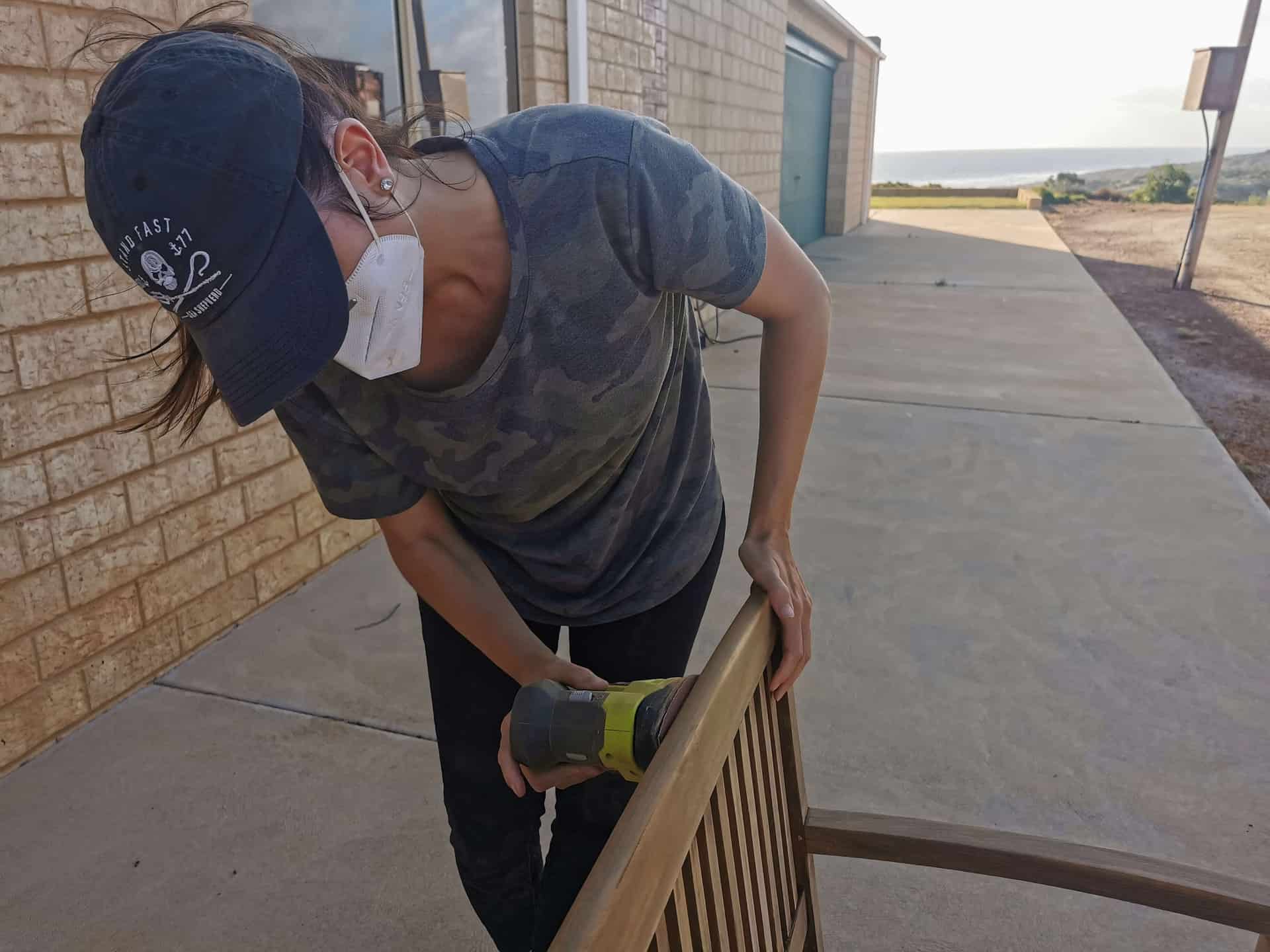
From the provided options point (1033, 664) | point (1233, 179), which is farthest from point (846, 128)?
point (1233, 179)

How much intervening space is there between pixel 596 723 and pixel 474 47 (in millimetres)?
4070

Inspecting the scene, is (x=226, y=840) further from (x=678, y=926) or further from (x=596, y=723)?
(x=678, y=926)

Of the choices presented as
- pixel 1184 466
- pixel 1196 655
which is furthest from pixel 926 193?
pixel 1196 655

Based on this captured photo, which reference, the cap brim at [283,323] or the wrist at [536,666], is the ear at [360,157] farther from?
the wrist at [536,666]

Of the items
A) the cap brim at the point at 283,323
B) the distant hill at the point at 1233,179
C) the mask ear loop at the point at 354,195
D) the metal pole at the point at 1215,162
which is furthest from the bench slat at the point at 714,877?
the distant hill at the point at 1233,179

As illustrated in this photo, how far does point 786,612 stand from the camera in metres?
1.19

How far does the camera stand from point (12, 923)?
A: 202cm

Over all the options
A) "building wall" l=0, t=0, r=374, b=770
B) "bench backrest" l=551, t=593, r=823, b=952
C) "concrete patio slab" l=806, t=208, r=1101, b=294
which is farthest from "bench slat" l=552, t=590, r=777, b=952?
"concrete patio slab" l=806, t=208, r=1101, b=294

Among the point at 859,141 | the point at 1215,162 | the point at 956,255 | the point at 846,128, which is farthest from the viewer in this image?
the point at 859,141

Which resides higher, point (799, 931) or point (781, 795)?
point (781, 795)

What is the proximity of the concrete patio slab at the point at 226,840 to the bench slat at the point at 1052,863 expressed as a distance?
1033mm

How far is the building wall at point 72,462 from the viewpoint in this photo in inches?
92.4

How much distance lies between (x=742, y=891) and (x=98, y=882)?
173cm

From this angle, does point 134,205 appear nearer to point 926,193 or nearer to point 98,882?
point 98,882
